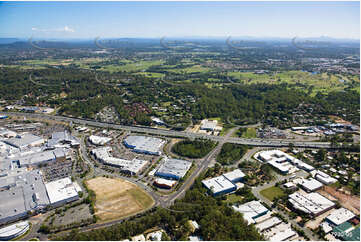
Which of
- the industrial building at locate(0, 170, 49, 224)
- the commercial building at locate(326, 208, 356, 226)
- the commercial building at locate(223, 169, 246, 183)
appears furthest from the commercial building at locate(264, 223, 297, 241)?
the industrial building at locate(0, 170, 49, 224)

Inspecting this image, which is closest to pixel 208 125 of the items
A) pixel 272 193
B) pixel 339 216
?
pixel 272 193

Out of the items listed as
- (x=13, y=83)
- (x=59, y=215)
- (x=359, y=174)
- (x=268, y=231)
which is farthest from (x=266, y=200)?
(x=13, y=83)

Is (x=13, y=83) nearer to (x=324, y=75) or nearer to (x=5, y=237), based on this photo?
(x=5, y=237)

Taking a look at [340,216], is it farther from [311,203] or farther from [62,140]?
[62,140]

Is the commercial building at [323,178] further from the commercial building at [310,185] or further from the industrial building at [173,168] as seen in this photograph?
the industrial building at [173,168]

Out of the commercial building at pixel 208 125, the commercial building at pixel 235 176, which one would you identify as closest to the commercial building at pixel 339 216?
the commercial building at pixel 235 176

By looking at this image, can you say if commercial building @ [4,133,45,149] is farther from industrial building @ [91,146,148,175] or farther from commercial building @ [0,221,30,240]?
commercial building @ [0,221,30,240]
